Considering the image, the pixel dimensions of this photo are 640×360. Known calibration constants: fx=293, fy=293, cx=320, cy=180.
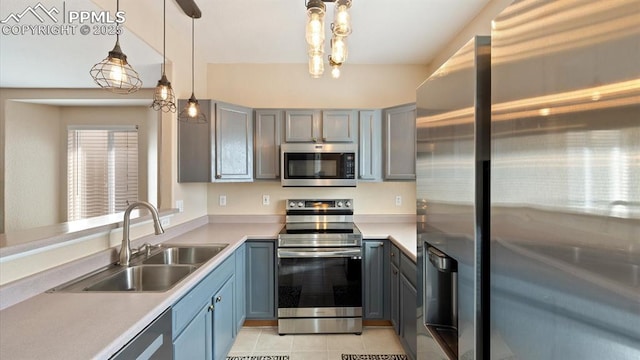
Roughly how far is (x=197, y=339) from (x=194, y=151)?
5.48 feet

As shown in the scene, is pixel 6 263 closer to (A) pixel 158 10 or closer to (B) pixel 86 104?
(A) pixel 158 10

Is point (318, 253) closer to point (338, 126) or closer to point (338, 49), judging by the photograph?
point (338, 126)

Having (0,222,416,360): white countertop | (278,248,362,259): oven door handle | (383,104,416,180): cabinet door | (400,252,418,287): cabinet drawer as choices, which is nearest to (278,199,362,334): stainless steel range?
(278,248,362,259): oven door handle

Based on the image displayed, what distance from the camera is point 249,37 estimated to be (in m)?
2.68

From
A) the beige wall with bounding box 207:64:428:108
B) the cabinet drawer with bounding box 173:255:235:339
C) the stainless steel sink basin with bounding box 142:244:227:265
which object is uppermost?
the beige wall with bounding box 207:64:428:108

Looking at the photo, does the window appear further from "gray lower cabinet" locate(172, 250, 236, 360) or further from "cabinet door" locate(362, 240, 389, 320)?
"cabinet door" locate(362, 240, 389, 320)

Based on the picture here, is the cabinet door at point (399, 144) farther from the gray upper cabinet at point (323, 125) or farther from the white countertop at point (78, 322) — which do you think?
the white countertop at point (78, 322)

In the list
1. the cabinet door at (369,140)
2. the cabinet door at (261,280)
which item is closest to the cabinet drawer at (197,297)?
the cabinet door at (261,280)

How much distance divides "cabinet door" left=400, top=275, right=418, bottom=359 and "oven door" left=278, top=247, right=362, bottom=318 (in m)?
0.45

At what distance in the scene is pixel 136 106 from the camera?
12.9ft

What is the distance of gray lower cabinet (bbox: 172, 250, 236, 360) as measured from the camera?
144cm

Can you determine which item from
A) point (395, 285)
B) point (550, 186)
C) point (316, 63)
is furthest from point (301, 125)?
point (550, 186)

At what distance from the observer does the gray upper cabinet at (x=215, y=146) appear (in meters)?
2.73

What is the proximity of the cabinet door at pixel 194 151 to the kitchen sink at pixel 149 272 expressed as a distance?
777 mm
